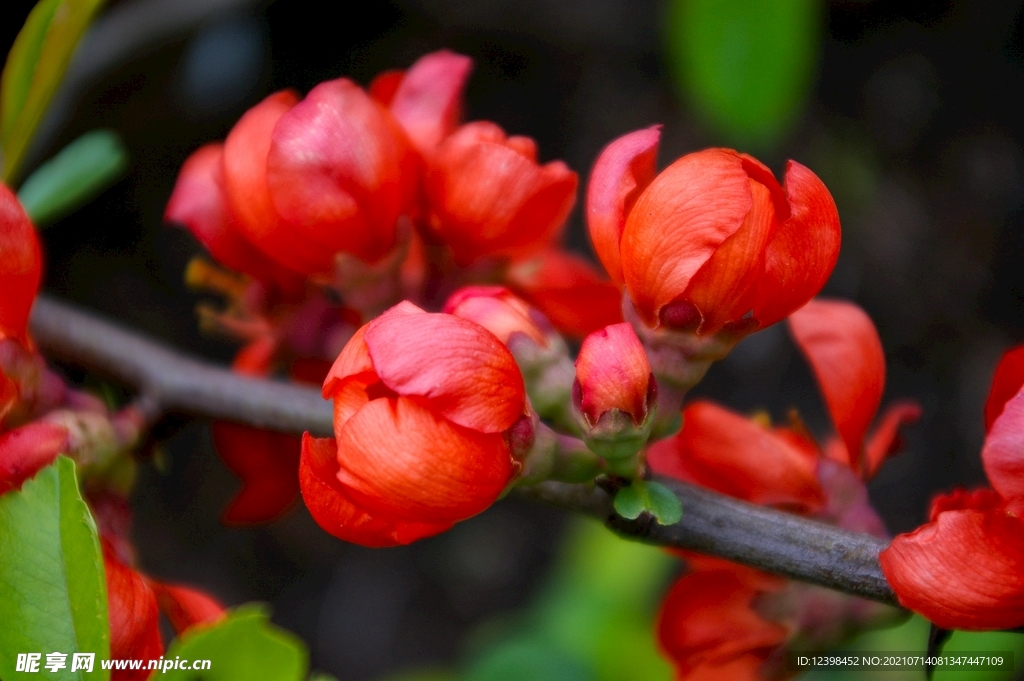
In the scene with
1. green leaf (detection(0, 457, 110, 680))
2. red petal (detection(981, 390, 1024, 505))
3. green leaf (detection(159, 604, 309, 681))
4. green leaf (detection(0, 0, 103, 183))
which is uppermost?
green leaf (detection(0, 0, 103, 183))

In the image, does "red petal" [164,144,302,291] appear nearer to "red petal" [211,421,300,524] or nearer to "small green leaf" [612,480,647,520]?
"red petal" [211,421,300,524]

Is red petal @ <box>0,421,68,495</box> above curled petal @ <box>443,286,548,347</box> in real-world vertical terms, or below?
below

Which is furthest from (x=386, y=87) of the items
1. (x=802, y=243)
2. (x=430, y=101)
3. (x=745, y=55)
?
(x=745, y=55)

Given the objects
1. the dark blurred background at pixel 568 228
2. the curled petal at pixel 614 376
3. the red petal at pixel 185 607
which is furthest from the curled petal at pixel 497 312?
the dark blurred background at pixel 568 228

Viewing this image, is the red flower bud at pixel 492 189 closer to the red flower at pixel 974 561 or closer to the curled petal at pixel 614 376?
the curled petal at pixel 614 376

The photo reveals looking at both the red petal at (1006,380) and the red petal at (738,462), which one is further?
the red petal at (738,462)

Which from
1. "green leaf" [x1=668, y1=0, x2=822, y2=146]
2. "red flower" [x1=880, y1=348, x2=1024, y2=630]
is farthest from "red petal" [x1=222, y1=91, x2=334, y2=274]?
"green leaf" [x1=668, y1=0, x2=822, y2=146]
